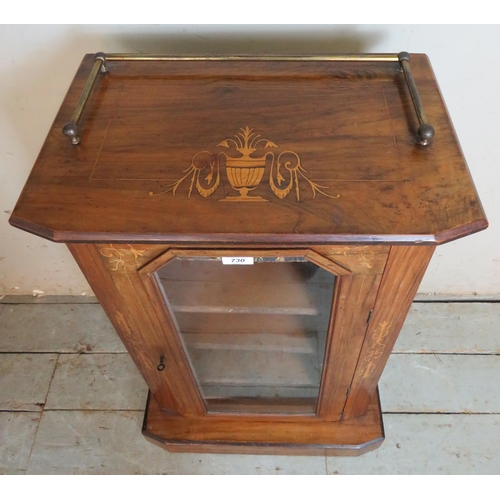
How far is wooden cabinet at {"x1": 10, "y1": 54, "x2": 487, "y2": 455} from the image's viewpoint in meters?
0.53

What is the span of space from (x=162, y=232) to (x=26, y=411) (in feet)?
2.90

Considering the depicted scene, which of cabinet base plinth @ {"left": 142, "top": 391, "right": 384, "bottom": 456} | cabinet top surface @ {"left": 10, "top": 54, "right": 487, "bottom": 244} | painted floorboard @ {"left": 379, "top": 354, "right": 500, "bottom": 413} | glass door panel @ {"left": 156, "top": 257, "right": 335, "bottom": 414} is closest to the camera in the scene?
cabinet top surface @ {"left": 10, "top": 54, "right": 487, "bottom": 244}

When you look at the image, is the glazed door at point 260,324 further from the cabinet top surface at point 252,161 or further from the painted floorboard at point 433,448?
the painted floorboard at point 433,448

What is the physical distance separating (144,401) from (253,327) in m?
0.49

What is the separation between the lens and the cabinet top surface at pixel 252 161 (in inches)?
20.8

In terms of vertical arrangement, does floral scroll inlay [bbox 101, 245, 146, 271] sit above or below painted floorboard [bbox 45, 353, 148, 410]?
above

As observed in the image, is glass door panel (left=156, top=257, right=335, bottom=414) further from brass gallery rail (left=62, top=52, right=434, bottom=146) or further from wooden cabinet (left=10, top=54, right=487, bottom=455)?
brass gallery rail (left=62, top=52, right=434, bottom=146)

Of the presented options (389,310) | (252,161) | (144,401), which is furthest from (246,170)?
(144,401)

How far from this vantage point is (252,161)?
1.89ft

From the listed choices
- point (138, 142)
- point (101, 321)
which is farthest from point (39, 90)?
point (101, 321)

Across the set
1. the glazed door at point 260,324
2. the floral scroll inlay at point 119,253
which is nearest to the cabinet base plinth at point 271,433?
the glazed door at point 260,324

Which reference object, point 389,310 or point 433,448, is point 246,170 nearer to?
point 389,310

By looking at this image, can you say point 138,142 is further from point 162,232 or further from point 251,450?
point 251,450

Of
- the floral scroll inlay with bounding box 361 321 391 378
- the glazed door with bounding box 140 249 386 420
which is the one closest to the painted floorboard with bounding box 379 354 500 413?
the glazed door with bounding box 140 249 386 420
